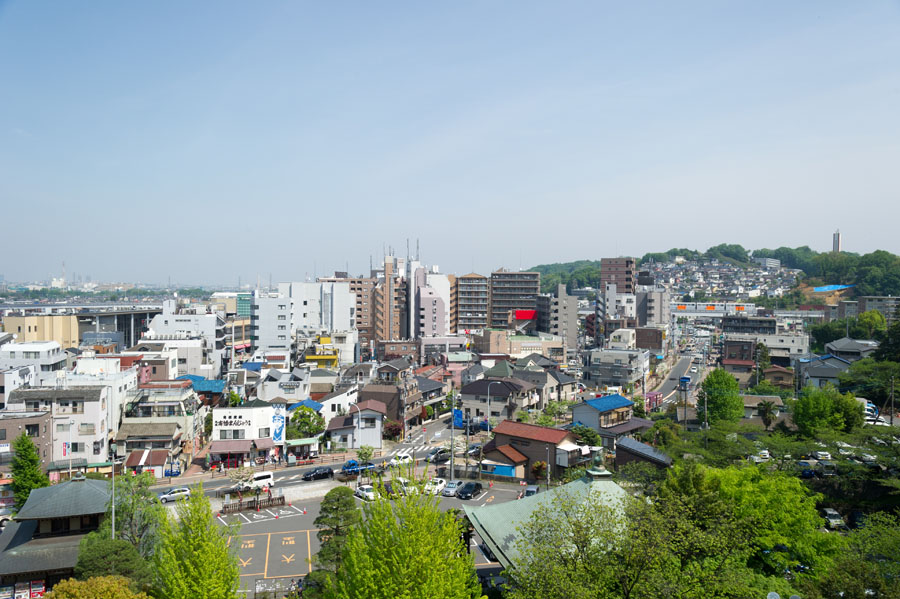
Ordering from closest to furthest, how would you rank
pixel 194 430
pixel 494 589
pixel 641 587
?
pixel 641 587 < pixel 494 589 < pixel 194 430

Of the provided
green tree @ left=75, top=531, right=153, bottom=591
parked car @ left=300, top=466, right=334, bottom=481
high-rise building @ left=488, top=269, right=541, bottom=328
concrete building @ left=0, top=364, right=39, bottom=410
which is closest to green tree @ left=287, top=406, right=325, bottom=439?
parked car @ left=300, top=466, right=334, bottom=481

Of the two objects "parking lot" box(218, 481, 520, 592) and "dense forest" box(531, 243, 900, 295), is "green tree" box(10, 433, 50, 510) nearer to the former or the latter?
"parking lot" box(218, 481, 520, 592)

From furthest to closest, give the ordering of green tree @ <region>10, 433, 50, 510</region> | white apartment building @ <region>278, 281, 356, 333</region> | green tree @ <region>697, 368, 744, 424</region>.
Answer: white apartment building @ <region>278, 281, 356, 333</region> < green tree @ <region>697, 368, 744, 424</region> < green tree @ <region>10, 433, 50, 510</region>

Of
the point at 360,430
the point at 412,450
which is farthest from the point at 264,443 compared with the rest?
the point at 412,450

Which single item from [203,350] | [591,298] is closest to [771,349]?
[203,350]

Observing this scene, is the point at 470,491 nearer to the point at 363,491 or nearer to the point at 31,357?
the point at 363,491

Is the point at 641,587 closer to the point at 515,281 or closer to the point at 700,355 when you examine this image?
the point at 515,281
